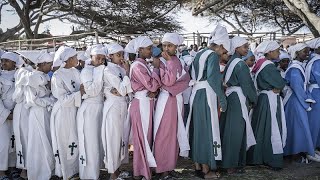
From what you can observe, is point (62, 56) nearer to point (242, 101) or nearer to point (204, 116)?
point (204, 116)

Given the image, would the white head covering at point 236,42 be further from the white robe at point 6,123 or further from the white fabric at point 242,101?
the white robe at point 6,123

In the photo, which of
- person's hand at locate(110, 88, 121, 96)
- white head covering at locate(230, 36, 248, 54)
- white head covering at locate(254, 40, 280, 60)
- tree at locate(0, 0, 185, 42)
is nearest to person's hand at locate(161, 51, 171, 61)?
person's hand at locate(110, 88, 121, 96)

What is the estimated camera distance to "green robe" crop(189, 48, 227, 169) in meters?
5.50

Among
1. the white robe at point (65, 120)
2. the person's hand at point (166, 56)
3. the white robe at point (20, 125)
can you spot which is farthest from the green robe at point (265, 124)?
the white robe at point (20, 125)

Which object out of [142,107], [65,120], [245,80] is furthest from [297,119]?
[65,120]

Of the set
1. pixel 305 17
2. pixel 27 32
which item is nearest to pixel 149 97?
pixel 305 17

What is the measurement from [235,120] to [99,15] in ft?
59.7

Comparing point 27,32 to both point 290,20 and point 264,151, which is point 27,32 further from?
point 264,151

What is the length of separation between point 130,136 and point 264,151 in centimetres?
192

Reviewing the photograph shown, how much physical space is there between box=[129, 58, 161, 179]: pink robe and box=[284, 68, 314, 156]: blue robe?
2185 mm

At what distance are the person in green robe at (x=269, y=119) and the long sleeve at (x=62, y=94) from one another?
101 inches

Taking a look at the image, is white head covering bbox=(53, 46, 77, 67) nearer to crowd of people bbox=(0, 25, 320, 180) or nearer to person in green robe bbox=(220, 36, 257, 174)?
crowd of people bbox=(0, 25, 320, 180)

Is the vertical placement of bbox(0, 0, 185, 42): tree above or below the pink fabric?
above

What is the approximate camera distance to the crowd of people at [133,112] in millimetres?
5504
